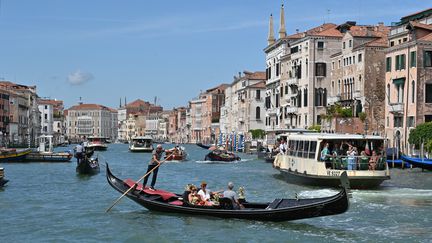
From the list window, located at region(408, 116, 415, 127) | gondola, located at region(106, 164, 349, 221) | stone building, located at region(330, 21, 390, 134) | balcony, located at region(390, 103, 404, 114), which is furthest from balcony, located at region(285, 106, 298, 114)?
gondola, located at region(106, 164, 349, 221)

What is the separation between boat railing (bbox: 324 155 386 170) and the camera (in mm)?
16891

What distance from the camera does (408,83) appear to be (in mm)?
29562

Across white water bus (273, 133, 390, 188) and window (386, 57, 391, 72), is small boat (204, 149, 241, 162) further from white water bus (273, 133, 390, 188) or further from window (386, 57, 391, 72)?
white water bus (273, 133, 390, 188)

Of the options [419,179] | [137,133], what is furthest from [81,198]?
[137,133]

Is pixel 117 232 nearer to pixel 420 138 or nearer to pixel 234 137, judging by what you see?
pixel 420 138

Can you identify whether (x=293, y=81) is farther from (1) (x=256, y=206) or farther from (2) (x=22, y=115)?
(2) (x=22, y=115)

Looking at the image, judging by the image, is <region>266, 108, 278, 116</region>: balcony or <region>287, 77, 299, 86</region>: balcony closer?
<region>287, 77, 299, 86</region>: balcony

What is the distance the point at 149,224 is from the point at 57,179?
1104 cm

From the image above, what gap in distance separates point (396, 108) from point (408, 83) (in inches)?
49.5

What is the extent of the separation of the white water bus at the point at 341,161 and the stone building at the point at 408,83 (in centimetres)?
1150

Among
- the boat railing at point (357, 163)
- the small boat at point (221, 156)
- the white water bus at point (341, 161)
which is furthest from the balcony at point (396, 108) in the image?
the boat railing at point (357, 163)

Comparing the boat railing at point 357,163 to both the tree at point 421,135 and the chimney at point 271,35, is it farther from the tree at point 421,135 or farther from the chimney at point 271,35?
the chimney at point 271,35

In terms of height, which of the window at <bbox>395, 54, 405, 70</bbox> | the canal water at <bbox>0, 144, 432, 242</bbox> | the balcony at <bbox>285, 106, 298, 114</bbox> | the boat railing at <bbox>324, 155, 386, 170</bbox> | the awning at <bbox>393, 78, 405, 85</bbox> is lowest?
the canal water at <bbox>0, 144, 432, 242</bbox>

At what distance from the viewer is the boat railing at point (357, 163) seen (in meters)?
16.9
